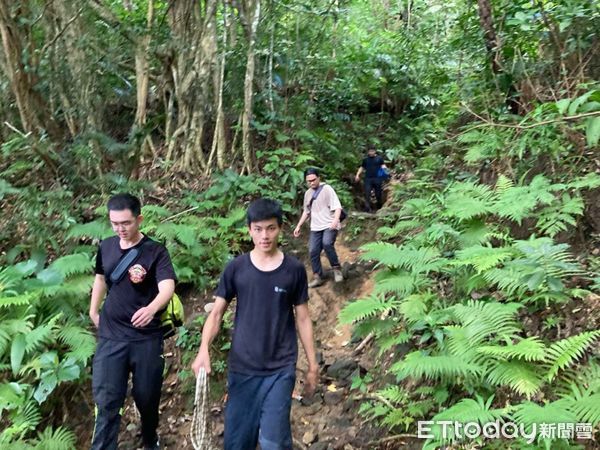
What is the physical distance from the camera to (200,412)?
299cm

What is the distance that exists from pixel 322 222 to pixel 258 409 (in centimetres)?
390

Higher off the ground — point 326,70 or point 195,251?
point 326,70

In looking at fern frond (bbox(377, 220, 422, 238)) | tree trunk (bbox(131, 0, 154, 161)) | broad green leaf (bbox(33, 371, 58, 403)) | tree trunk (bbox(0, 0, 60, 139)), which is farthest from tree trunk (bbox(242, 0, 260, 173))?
broad green leaf (bbox(33, 371, 58, 403))

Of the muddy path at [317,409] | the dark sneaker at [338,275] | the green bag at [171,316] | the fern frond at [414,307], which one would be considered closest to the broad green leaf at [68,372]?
the muddy path at [317,409]

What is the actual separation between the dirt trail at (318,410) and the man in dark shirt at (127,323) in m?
1.02

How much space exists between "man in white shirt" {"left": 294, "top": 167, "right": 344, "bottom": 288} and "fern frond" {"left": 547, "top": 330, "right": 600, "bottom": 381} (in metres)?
3.62

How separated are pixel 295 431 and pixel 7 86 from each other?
7432 millimetres

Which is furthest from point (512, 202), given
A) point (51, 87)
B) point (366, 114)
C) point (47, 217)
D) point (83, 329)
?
point (366, 114)

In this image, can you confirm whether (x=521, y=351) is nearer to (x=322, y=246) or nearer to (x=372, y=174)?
(x=322, y=246)

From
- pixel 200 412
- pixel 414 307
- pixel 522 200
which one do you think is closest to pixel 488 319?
pixel 414 307

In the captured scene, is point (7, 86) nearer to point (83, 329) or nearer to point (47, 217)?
point (47, 217)

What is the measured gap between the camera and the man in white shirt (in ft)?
21.2

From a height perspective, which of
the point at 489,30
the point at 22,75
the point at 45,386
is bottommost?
the point at 45,386

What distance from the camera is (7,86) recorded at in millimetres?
7707
